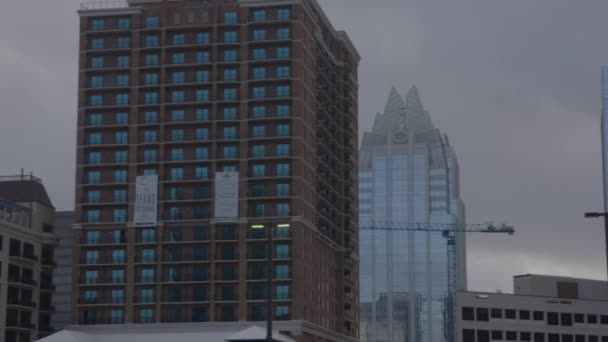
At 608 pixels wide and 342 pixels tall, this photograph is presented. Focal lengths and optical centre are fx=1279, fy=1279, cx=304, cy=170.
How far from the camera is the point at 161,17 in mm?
185250

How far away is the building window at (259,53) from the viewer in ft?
593

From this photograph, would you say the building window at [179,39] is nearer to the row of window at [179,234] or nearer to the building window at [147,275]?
the row of window at [179,234]

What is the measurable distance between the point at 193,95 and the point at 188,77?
9.16 feet

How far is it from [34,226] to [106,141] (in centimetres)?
1576

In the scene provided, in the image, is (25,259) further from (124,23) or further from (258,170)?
(124,23)

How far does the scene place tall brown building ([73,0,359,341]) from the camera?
176250 mm

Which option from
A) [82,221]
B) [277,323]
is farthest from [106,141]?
[277,323]

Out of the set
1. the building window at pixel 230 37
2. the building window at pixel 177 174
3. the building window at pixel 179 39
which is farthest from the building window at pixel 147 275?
the building window at pixel 230 37

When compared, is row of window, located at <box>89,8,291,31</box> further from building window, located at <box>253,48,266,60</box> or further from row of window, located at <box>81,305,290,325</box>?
row of window, located at <box>81,305,290,325</box>

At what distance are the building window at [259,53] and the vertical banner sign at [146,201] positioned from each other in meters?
22.1

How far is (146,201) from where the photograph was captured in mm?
180375

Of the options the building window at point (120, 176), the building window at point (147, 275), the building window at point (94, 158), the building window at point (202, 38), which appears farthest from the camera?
the building window at point (94, 158)

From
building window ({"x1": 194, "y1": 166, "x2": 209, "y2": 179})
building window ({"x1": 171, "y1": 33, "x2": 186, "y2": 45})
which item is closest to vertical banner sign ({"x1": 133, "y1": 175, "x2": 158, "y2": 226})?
building window ({"x1": 194, "y1": 166, "x2": 209, "y2": 179})

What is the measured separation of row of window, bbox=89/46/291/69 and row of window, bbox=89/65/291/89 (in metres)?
1.45
